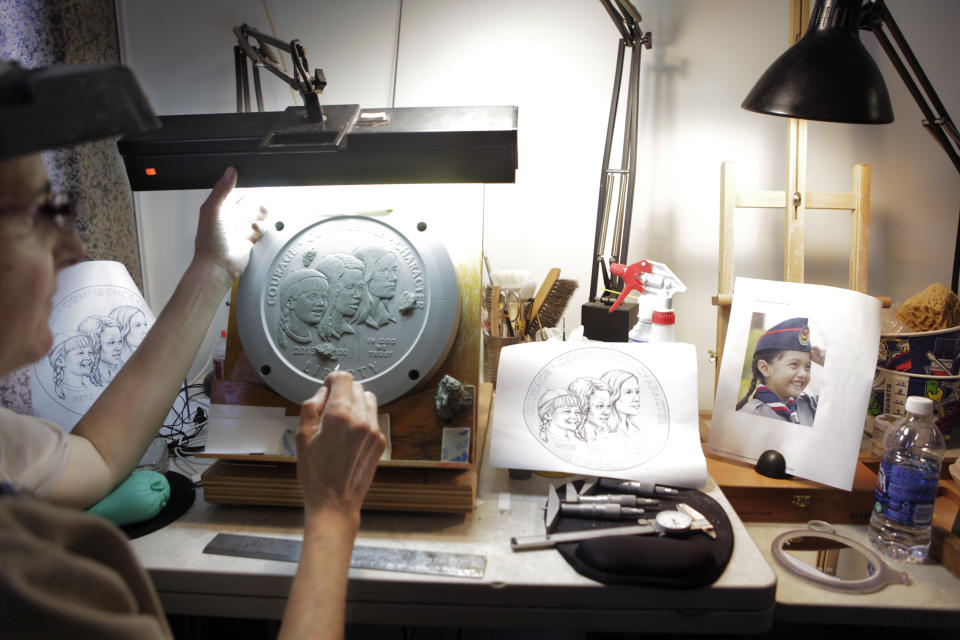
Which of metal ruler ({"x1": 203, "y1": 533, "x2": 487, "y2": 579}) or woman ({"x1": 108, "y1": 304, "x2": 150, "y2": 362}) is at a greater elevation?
woman ({"x1": 108, "y1": 304, "x2": 150, "y2": 362})

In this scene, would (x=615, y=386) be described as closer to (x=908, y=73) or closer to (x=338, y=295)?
(x=338, y=295)

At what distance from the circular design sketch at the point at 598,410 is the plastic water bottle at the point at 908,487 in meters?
0.35

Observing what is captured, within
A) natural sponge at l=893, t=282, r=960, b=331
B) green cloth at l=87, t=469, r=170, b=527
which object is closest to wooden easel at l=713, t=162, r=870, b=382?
natural sponge at l=893, t=282, r=960, b=331

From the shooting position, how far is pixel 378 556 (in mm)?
833

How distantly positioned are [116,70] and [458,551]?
71 cm

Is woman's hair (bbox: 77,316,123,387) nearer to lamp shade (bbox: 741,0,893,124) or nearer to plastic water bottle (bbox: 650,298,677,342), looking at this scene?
plastic water bottle (bbox: 650,298,677,342)

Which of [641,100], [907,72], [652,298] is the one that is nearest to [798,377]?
[652,298]

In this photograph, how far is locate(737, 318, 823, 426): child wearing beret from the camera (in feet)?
3.54

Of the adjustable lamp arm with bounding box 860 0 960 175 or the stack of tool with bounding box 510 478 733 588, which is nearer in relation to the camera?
the stack of tool with bounding box 510 478 733 588

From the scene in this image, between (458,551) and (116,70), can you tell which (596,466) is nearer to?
(458,551)

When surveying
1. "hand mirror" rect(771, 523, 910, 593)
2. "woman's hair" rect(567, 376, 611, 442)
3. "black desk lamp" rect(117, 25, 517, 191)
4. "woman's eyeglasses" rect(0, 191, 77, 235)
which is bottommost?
"hand mirror" rect(771, 523, 910, 593)

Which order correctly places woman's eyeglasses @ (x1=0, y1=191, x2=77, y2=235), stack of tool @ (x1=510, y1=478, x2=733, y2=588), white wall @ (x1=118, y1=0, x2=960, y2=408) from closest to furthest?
woman's eyeglasses @ (x1=0, y1=191, x2=77, y2=235) → stack of tool @ (x1=510, y1=478, x2=733, y2=588) → white wall @ (x1=118, y1=0, x2=960, y2=408)

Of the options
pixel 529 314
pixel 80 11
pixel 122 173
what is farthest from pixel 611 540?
pixel 80 11

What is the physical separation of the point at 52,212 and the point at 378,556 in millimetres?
584
